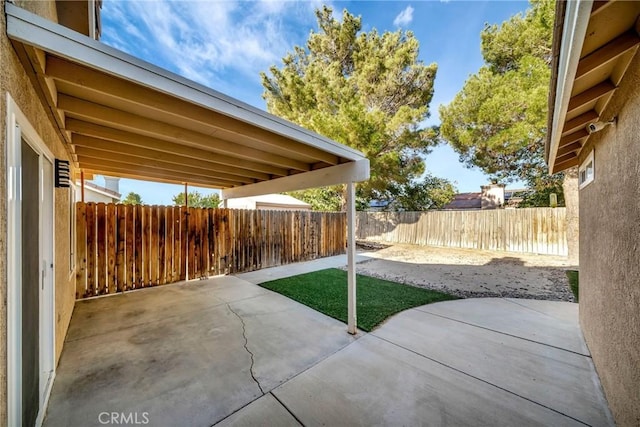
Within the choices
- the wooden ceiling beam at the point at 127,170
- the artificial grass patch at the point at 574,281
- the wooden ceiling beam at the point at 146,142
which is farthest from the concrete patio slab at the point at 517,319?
the wooden ceiling beam at the point at 127,170

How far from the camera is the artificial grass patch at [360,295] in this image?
4016 millimetres

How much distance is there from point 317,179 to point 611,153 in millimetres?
3149

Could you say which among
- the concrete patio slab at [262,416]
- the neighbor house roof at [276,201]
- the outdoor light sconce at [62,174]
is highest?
the neighbor house roof at [276,201]

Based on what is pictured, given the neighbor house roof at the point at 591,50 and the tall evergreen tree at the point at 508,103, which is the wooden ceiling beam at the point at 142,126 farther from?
the tall evergreen tree at the point at 508,103

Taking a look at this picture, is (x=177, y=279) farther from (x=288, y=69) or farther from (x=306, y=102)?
(x=288, y=69)

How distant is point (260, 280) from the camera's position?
6.19 meters

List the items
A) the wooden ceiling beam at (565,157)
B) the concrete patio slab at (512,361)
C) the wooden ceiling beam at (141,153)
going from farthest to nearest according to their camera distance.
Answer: the wooden ceiling beam at (565,157) → the wooden ceiling beam at (141,153) → the concrete patio slab at (512,361)

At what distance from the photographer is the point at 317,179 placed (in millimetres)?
4062

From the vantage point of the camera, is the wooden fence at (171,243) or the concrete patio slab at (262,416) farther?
the wooden fence at (171,243)

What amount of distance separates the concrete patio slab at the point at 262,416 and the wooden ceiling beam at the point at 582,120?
369 cm

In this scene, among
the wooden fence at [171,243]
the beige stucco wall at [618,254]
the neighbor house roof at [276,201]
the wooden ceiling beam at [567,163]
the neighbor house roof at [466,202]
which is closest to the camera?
the beige stucco wall at [618,254]

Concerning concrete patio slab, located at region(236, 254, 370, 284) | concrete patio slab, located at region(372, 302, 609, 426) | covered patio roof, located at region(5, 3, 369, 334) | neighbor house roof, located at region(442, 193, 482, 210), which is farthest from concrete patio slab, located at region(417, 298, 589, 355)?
neighbor house roof, located at region(442, 193, 482, 210)

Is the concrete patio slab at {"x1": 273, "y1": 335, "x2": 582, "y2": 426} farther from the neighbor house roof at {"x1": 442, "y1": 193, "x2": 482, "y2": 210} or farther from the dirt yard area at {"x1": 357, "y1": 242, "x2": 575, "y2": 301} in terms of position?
the neighbor house roof at {"x1": 442, "y1": 193, "x2": 482, "y2": 210}

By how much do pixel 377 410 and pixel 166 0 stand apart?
377 inches
